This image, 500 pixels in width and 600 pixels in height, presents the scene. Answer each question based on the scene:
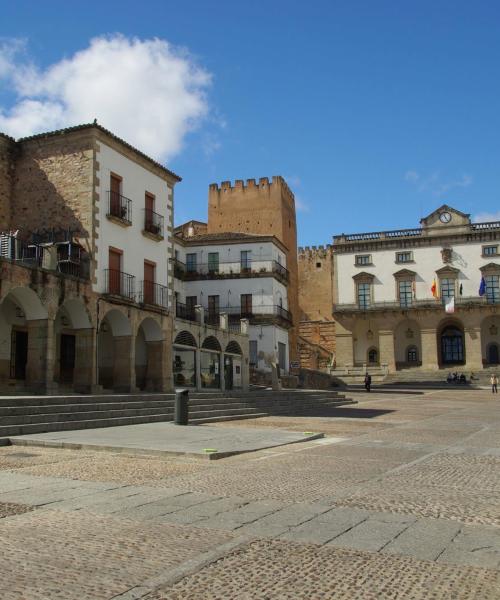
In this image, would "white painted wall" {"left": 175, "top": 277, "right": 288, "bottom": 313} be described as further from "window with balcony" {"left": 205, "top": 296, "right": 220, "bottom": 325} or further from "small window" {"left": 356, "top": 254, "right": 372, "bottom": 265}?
"small window" {"left": 356, "top": 254, "right": 372, "bottom": 265}

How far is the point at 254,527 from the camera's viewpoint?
19.2 feet

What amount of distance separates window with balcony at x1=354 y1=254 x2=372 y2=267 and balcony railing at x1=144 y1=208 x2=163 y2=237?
3712cm

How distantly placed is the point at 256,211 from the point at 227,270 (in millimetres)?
12441

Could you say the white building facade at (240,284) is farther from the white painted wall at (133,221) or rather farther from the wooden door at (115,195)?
the wooden door at (115,195)

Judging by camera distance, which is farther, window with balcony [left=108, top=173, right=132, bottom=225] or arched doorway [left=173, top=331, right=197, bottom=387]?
arched doorway [left=173, top=331, right=197, bottom=387]

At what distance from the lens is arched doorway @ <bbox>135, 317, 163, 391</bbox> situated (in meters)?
26.5

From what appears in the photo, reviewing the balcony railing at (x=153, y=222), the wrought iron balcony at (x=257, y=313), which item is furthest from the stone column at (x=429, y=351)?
the balcony railing at (x=153, y=222)

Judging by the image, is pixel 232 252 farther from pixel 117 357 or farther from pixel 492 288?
pixel 492 288

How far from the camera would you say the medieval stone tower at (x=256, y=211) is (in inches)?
2163

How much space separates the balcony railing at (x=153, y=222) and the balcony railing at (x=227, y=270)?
16229 mm

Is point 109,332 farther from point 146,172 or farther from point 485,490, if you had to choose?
point 485,490

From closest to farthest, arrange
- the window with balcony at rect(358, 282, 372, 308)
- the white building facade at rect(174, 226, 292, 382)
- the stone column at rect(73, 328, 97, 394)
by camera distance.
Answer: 1. the stone column at rect(73, 328, 97, 394)
2. the white building facade at rect(174, 226, 292, 382)
3. the window with balcony at rect(358, 282, 372, 308)

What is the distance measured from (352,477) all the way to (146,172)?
808 inches

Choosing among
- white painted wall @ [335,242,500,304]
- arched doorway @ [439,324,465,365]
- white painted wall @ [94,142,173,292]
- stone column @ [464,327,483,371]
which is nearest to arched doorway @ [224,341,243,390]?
white painted wall @ [94,142,173,292]
